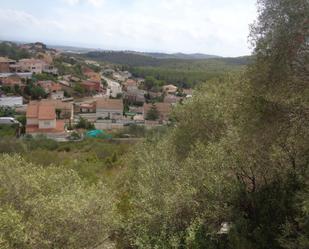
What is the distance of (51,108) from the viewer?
188 feet

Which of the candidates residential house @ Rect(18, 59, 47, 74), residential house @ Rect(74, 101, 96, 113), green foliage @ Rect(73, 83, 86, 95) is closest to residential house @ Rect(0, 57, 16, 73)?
residential house @ Rect(18, 59, 47, 74)

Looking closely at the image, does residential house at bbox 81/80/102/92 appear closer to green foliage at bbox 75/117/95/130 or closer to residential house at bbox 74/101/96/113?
residential house at bbox 74/101/96/113

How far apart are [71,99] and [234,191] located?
238 feet

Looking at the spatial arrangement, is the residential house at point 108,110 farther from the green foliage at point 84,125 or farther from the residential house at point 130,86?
the residential house at point 130,86

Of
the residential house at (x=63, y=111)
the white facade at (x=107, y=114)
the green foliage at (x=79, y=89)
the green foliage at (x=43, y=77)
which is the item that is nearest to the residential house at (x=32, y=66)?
the green foliage at (x=43, y=77)

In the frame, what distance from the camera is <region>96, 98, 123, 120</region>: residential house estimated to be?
224 ft

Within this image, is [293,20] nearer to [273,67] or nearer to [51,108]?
[273,67]

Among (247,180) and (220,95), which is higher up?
(220,95)

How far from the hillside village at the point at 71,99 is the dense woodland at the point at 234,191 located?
3393cm

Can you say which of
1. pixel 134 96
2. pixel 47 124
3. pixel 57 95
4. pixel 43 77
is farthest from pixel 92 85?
pixel 47 124

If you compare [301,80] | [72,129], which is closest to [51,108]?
[72,129]

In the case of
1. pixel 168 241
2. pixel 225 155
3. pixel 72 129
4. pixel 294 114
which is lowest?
pixel 72 129

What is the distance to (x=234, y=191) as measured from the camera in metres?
11.2

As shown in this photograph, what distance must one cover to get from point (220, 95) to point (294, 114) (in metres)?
6.80
